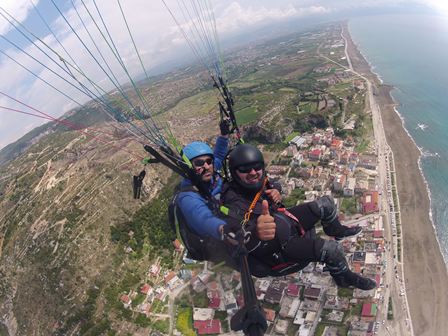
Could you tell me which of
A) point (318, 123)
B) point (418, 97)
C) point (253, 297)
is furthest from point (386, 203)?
point (418, 97)

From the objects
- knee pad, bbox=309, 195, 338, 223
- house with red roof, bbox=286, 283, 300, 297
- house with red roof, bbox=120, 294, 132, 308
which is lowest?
house with red roof, bbox=286, 283, 300, 297

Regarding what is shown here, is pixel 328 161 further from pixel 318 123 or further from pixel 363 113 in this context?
pixel 363 113

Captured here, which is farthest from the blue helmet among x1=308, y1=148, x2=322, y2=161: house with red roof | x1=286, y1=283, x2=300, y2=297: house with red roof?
x1=308, y1=148, x2=322, y2=161: house with red roof

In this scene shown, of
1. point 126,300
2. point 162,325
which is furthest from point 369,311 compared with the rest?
point 126,300

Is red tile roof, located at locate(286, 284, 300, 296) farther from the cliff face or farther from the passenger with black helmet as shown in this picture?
the passenger with black helmet

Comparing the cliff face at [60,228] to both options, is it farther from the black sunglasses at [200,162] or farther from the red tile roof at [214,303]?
the black sunglasses at [200,162]

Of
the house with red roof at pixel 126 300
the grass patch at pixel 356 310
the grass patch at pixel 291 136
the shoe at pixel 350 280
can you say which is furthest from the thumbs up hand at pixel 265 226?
the grass patch at pixel 291 136
